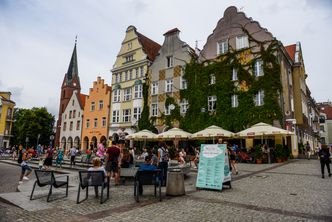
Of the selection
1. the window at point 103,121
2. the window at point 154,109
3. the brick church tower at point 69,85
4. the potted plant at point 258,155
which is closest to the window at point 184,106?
the window at point 154,109

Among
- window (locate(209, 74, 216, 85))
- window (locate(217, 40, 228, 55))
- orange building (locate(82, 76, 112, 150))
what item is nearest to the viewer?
window (locate(209, 74, 216, 85))

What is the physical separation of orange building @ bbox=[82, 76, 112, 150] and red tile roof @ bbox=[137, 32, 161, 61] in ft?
30.2

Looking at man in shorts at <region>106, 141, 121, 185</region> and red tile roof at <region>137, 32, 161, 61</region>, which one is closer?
man in shorts at <region>106, 141, 121, 185</region>

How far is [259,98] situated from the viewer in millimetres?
24312

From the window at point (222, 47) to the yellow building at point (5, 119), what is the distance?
54.4 m

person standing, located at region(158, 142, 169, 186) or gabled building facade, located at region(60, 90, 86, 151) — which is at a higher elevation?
gabled building facade, located at region(60, 90, 86, 151)

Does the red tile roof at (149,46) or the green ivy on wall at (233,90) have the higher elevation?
the red tile roof at (149,46)

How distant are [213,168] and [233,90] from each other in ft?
58.3

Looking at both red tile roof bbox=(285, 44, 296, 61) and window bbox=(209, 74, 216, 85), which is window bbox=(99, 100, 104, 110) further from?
red tile roof bbox=(285, 44, 296, 61)

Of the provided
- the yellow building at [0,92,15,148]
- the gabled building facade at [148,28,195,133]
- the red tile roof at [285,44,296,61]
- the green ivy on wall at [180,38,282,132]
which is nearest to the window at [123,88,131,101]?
the gabled building facade at [148,28,195,133]

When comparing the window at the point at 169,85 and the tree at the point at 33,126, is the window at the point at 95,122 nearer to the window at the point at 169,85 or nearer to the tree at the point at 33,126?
the window at the point at 169,85

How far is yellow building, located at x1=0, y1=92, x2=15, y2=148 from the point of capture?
57.6 m

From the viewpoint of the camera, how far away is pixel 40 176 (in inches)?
316

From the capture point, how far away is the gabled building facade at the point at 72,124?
44.5 metres
